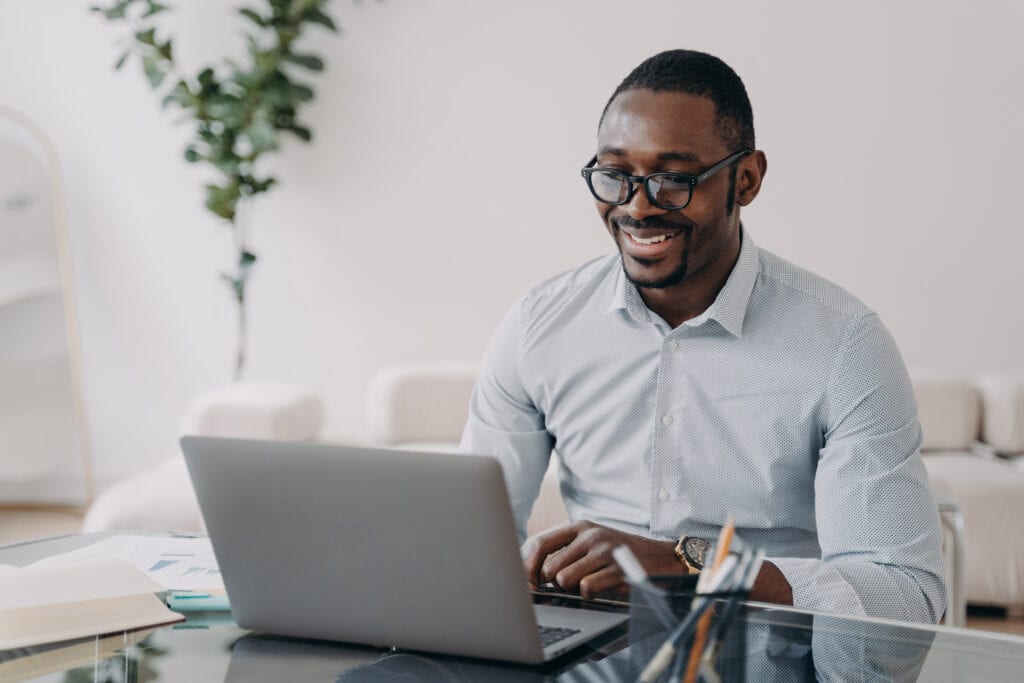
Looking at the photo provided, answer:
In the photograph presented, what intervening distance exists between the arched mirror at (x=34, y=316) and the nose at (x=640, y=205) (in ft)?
10.3

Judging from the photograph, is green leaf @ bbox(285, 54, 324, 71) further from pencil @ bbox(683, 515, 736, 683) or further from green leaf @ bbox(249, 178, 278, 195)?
pencil @ bbox(683, 515, 736, 683)

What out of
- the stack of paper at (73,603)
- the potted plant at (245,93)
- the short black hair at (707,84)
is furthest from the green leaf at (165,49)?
the stack of paper at (73,603)

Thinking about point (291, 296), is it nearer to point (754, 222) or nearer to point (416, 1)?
point (416, 1)

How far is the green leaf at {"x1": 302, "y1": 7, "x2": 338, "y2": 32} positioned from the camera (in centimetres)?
390

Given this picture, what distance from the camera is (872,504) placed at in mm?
1461

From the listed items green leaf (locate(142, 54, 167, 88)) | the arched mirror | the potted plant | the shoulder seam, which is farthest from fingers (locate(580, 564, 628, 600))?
the arched mirror

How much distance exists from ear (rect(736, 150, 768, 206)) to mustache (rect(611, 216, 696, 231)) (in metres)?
0.11

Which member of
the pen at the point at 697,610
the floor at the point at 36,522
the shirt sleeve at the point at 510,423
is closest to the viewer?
the pen at the point at 697,610

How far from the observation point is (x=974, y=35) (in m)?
3.70

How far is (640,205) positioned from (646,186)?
25mm

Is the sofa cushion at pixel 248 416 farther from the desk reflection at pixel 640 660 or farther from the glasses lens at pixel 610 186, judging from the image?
the desk reflection at pixel 640 660

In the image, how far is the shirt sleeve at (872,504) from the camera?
4.55 ft

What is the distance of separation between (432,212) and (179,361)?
3.52 feet

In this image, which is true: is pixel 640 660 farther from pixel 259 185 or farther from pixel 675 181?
pixel 259 185
